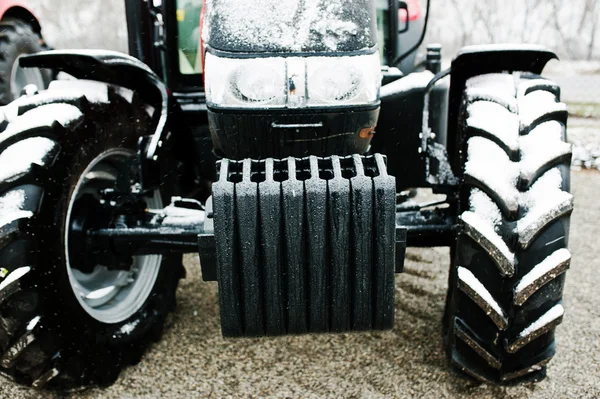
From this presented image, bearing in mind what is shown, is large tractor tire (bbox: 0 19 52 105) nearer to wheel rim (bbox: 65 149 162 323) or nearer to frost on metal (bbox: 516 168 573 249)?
wheel rim (bbox: 65 149 162 323)

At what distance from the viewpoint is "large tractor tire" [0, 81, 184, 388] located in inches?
78.7

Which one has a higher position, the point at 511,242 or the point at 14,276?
the point at 511,242

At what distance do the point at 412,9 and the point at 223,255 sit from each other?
132 inches

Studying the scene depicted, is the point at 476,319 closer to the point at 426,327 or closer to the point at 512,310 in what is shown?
the point at 512,310

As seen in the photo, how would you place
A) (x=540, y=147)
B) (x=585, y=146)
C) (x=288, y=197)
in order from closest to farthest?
(x=288, y=197)
(x=540, y=147)
(x=585, y=146)

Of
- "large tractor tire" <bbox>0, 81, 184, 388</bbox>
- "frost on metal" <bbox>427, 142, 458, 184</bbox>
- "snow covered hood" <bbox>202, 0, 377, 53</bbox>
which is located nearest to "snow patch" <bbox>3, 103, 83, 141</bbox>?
"large tractor tire" <bbox>0, 81, 184, 388</bbox>

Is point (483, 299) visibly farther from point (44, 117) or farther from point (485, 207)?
point (44, 117)

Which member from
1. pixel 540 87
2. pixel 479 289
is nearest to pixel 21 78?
pixel 540 87

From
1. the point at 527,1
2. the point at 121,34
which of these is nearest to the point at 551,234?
the point at 527,1

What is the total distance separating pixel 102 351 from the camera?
2.38 m

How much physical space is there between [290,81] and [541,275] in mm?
980

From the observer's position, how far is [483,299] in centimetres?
191

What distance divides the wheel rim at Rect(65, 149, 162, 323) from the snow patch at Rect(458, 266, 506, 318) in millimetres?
1358

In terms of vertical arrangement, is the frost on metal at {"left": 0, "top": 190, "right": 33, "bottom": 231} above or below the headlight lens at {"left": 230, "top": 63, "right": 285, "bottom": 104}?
below
